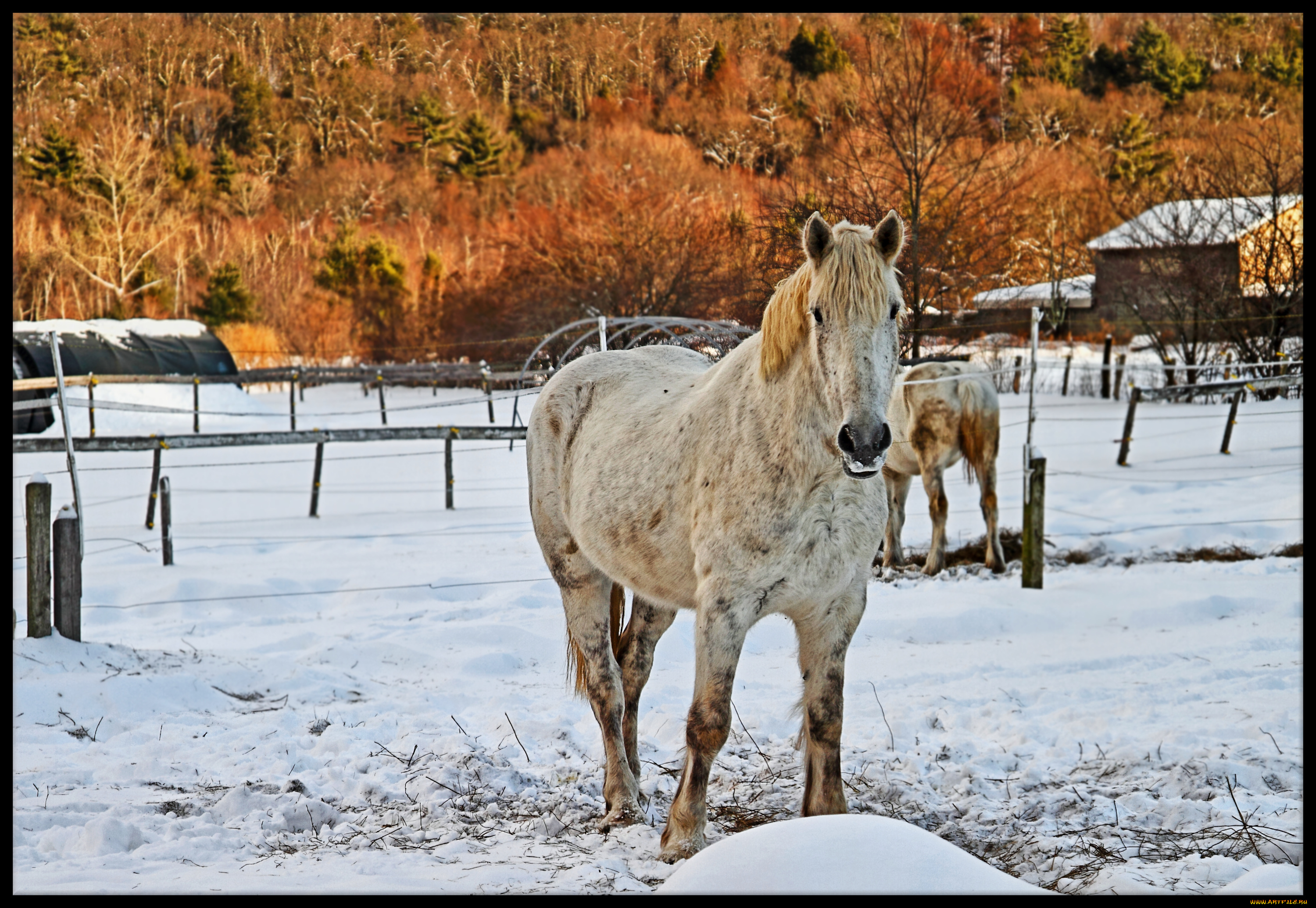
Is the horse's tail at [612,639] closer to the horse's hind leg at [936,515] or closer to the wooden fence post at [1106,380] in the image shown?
the horse's hind leg at [936,515]

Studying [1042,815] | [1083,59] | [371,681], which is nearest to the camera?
[1042,815]

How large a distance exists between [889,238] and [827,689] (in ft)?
4.51

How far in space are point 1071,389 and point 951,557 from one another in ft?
46.1

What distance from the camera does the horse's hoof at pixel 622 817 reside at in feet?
10.4

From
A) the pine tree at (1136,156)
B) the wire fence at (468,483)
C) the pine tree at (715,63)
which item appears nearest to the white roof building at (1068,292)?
the pine tree at (1136,156)

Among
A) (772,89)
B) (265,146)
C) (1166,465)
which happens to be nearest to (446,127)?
(265,146)

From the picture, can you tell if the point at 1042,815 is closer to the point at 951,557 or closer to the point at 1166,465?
the point at 951,557

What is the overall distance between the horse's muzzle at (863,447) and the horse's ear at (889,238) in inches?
21.0

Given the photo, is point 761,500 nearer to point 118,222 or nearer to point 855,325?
point 855,325

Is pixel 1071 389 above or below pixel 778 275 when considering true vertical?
below

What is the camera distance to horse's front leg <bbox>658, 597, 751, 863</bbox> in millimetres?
2830

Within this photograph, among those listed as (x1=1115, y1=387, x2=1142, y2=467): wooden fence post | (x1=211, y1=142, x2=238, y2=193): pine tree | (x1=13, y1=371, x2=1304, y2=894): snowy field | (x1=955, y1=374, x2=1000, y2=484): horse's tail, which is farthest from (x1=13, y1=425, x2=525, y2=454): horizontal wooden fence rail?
(x1=211, y1=142, x2=238, y2=193): pine tree

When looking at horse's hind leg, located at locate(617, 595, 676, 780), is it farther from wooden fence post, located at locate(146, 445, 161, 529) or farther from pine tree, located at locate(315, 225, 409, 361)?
pine tree, located at locate(315, 225, 409, 361)

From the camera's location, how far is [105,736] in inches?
153
